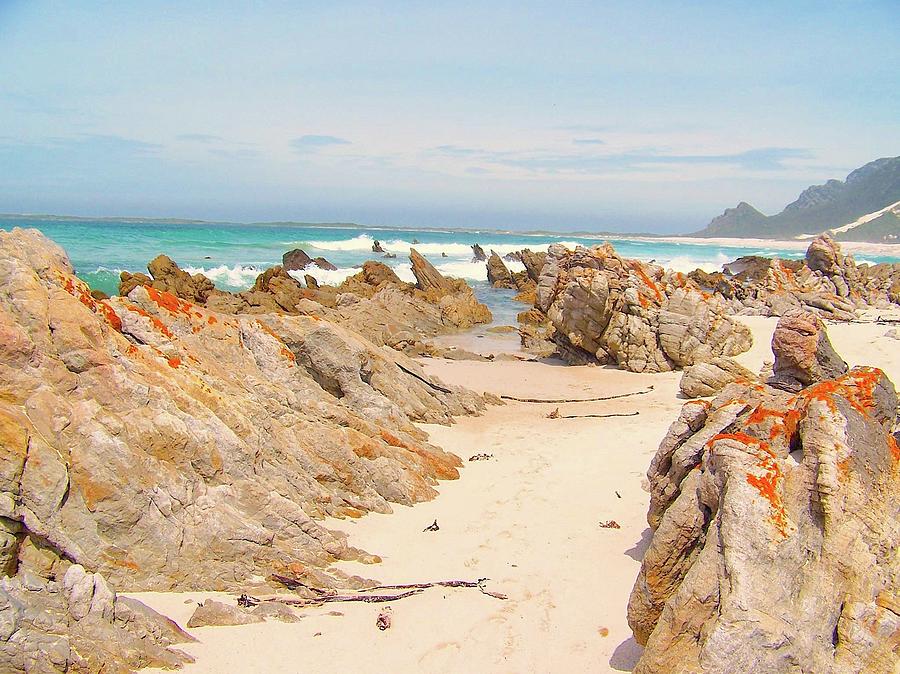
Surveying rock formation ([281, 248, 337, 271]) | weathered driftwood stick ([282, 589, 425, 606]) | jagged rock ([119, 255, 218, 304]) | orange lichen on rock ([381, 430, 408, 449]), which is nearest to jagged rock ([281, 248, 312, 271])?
rock formation ([281, 248, 337, 271])

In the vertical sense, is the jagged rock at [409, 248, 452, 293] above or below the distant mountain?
below

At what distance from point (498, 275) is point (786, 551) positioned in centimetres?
4522

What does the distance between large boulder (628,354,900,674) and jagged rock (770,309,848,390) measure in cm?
457

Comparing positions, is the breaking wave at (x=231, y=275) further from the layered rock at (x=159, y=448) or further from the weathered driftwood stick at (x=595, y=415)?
the layered rock at (x=159, y=448)

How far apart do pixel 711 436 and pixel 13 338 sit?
5574 millimetres

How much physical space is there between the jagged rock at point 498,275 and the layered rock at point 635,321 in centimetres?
2678

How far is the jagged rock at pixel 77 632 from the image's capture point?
382 centimetres

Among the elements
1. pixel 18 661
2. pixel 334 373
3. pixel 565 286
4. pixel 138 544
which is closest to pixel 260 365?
pixel 334 373

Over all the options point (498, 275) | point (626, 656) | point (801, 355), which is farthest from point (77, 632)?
point (498, 275)

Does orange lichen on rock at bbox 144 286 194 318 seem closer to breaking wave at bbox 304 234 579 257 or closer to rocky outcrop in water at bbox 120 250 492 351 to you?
rocky outcrop in water at bbox 120 250 492 351

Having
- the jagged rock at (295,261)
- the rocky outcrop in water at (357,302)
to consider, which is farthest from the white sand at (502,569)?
the jagged rock at (295,261)

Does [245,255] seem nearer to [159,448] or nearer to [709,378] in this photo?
[709,378]

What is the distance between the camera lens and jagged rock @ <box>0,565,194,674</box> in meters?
3.82

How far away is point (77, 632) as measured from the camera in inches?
162
